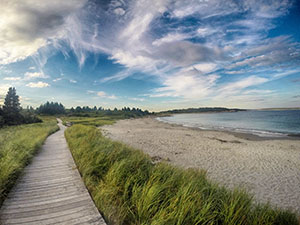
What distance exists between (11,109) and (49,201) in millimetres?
46752

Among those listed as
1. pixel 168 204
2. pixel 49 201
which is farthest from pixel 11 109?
pixel 168 204

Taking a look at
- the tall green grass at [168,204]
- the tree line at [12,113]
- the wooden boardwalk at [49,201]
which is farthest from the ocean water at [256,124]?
the tree line at [12,113]

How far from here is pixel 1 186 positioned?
3.53 metres

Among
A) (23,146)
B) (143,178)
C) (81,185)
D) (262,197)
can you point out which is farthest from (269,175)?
(23,146)

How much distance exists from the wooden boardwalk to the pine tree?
38.9 metres

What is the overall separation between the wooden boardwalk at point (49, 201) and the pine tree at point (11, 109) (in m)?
38.9

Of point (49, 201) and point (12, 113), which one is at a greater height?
point (12, 113)

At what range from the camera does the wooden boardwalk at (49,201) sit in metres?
2.79

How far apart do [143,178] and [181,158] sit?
7.67m

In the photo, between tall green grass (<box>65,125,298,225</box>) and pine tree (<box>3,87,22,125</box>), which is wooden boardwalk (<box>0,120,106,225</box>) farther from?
pine tree (<box>3,87,22,125</box>)

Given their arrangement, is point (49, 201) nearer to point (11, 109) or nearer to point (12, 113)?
point (12, 113)

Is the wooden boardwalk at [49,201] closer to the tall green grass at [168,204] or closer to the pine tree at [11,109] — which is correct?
the tall green grass at [168,204]

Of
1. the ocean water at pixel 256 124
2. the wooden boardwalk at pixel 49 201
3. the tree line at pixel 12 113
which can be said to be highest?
the tree line at pixel 12 113

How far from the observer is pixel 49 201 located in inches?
133
